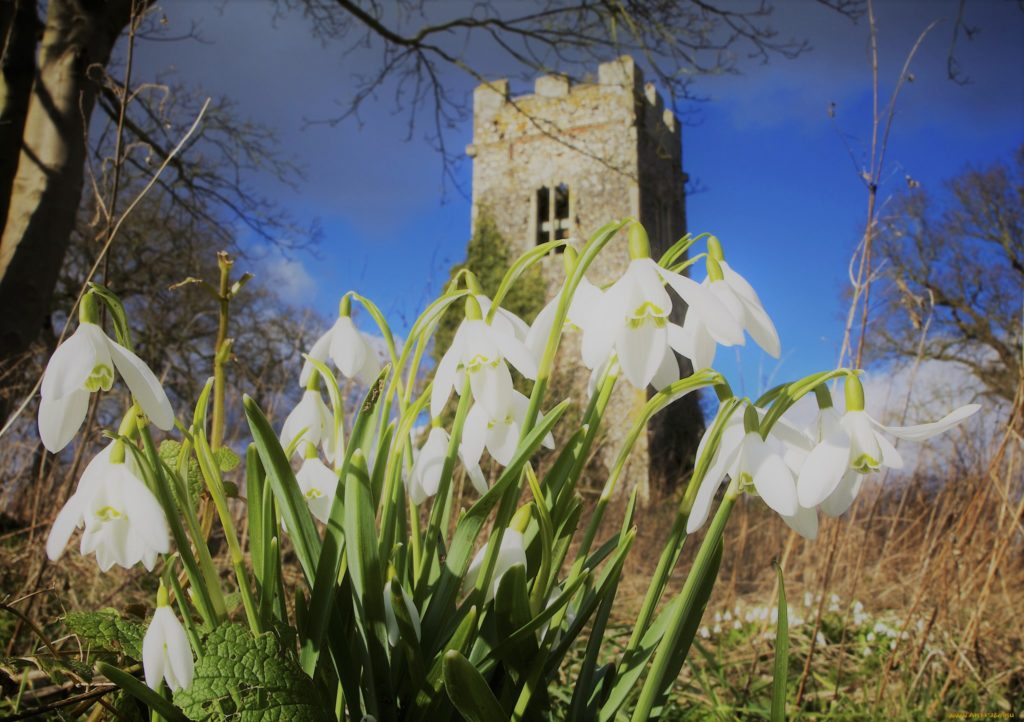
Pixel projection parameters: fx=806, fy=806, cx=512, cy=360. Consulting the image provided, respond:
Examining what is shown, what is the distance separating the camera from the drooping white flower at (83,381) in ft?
2.27

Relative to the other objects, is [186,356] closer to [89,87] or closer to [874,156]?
[89,87]

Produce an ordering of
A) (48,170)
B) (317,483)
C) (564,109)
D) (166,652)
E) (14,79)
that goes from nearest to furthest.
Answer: (166,652) < (317,483) < (48,170) < (14,79) < (564,109)

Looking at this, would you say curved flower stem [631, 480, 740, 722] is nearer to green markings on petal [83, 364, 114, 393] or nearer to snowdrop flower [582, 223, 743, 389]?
snowdrop flower [582, 223, 743, 389]

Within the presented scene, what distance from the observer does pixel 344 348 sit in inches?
35.9

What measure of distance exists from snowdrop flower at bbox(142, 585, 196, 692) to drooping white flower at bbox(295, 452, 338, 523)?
19 cm

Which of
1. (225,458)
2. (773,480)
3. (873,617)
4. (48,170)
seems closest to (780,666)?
(773,480)

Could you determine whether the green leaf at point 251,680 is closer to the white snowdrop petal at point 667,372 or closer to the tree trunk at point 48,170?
the white snowdrop petal at point 667,372

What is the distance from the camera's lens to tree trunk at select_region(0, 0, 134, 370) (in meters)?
4.15

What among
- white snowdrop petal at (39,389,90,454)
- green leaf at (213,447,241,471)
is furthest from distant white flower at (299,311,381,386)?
white snowdrop petal at (39,389,90,454)

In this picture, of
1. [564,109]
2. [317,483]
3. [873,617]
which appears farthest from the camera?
[564,109]

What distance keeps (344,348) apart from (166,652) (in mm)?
354

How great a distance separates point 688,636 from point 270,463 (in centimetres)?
45

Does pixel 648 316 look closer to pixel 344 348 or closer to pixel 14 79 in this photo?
Answer: pixel 344 348

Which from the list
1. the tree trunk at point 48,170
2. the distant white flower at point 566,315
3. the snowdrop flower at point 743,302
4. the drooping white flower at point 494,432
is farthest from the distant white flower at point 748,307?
the tree trunk at point 48,170
